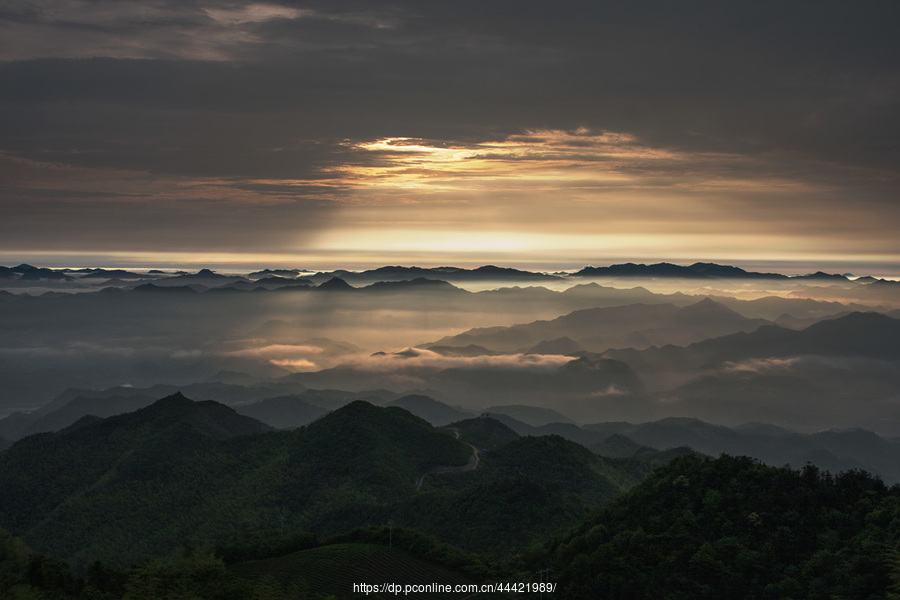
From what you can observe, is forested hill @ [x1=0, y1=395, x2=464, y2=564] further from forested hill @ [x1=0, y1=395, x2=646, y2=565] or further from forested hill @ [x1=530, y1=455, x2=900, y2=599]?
forested hill @ [x1=530, y1=455, x2=900, y2=599]

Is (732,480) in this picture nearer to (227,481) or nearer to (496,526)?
(496,526)

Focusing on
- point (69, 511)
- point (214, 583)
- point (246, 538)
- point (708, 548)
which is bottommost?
point (69, 511)

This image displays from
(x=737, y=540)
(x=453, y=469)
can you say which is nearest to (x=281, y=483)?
(x=453, y=469)

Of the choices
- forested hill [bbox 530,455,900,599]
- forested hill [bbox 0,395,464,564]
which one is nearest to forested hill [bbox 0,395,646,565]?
forested hill [bbox 0,395,464,564]

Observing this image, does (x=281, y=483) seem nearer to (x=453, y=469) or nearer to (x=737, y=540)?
(x=453, y=469)

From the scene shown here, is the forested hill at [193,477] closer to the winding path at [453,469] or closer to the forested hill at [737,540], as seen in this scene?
the winding path at [453,469]

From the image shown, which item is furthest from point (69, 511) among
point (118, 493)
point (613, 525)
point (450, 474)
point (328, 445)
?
point (613, 525)

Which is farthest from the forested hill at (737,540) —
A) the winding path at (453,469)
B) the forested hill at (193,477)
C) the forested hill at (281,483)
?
the winding path at (453,469)

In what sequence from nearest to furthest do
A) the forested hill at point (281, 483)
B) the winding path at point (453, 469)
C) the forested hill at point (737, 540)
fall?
the forested hill at point (737, 540)
the forested hill at point (281, 483)
the winding path at point (453, 469)
